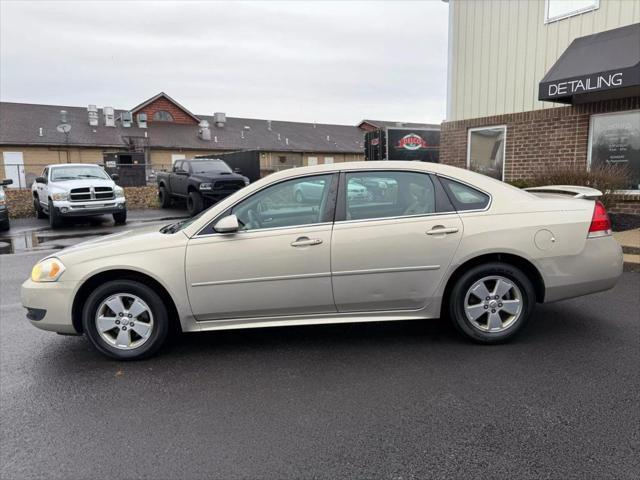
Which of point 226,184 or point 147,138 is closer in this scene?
point 226,184

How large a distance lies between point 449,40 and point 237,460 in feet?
41.6

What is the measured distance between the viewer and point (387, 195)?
4191 mm

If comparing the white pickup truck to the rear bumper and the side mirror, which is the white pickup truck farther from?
the rear bumper

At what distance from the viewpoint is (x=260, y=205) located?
163 inches

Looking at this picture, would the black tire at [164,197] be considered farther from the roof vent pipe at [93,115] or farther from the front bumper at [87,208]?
the roof vent pipe at [93,115]

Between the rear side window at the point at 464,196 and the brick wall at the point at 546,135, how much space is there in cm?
700

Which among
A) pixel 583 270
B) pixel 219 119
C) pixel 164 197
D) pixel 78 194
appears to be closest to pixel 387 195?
pixel 583 270

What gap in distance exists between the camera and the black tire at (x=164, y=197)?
19.0m

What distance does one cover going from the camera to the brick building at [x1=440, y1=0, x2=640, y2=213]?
9211 millimetres

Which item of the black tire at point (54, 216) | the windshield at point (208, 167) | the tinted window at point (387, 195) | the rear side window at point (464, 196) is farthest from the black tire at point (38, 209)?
the rear side window at point (464, 196)

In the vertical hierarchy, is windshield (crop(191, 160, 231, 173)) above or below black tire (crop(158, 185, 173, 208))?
above

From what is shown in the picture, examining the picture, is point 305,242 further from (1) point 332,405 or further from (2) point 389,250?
(1) point 332,405

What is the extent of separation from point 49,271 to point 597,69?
9.10 metres

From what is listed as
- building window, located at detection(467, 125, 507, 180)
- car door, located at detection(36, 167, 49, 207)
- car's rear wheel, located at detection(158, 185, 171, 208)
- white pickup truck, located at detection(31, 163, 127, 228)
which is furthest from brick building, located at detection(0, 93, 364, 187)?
building window, located at detection(467, 125, 507, 180)
